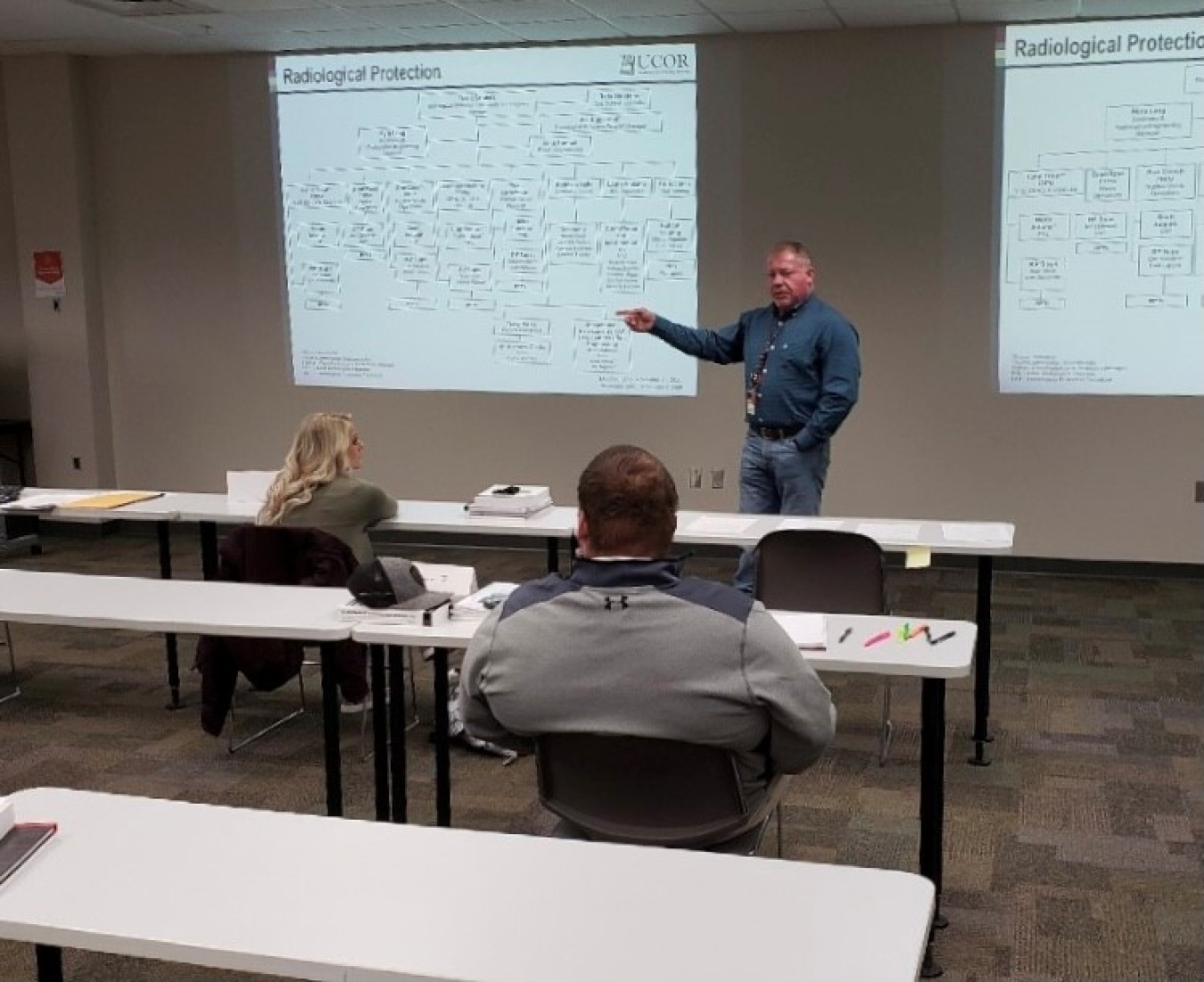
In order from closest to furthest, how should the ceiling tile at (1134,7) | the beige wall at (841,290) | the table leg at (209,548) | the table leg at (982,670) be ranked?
the table leg at (982,670), the table leg at (209,548), the ceiling tile at (1134,7), the beige wall at (841,290)

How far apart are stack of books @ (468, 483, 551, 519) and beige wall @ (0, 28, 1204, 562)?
2425mm

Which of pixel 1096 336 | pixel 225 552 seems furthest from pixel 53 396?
pixel 1096 336

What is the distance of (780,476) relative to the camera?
498cm

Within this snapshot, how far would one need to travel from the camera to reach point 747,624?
2029 millimetres

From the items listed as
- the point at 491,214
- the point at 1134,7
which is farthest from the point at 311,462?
the point at 1134,7

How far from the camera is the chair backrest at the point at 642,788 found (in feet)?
7.03

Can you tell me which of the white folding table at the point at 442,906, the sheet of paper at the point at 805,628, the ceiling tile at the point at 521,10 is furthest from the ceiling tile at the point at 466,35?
the white folding table at the point at 442,906

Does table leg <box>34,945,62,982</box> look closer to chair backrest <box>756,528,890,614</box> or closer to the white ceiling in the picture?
chair backrest <box>756,528,890,614</box>

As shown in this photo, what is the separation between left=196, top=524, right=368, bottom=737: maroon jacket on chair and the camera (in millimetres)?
3955

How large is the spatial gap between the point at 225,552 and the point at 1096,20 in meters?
4.59

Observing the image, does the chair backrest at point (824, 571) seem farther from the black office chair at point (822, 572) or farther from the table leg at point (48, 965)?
the table leg at point (48, 965)

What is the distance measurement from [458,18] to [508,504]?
275 centimetres

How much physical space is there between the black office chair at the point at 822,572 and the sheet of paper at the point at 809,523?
15.1 inches

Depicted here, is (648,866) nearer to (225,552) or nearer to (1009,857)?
(1009,857)
